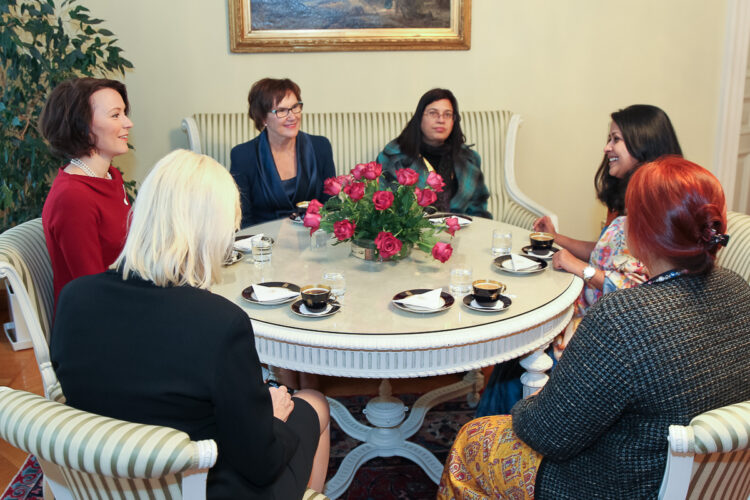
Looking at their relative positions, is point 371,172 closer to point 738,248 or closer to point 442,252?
point 442,252

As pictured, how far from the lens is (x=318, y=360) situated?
1.85 m

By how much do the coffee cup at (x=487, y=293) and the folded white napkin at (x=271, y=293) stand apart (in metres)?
0.55

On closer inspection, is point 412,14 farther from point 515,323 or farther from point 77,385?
point 77,385

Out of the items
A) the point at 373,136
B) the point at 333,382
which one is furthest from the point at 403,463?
the point at 373,136

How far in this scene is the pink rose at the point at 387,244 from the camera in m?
2.20

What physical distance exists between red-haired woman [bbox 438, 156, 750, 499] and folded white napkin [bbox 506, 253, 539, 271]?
31.2 inches

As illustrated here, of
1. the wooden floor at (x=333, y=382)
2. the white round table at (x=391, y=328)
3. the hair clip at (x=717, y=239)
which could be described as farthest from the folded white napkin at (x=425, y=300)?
the wooden floor at (x=333, y=382)

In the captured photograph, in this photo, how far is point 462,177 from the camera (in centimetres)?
362

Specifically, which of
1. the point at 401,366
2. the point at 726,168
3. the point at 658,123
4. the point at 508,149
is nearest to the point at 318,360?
the point at 401,366

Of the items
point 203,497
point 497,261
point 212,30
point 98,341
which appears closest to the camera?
point 203,497

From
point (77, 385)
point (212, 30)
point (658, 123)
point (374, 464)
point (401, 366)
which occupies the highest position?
point (212, 30)

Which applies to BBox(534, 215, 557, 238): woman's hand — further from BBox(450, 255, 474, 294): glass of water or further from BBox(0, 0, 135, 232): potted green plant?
BBox(0, 0, 135, 232): potted green plant

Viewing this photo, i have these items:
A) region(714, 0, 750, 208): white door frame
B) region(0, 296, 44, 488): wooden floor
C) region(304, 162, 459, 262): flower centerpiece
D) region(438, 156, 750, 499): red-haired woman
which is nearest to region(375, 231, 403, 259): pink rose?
region(304, 162, 459, 262): flower centerpiece

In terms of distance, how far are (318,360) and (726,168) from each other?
3895 mm
